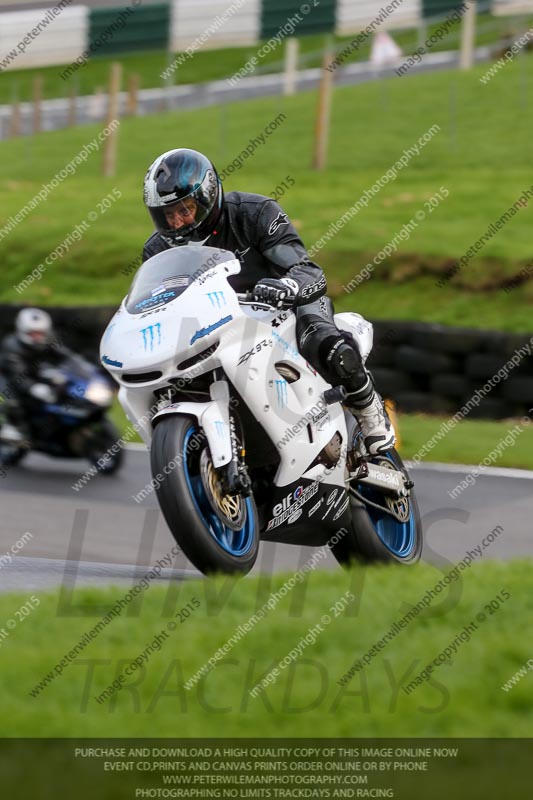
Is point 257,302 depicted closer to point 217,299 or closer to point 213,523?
point 217,299

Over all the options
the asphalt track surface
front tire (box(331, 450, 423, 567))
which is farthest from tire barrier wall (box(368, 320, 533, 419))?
front tire (box(331, 450, 423, 567))

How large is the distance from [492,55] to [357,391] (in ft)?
69.3

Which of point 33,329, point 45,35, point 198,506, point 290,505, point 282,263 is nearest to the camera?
point 198,506

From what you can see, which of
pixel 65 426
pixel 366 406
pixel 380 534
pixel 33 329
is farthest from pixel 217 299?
pixel 33 329

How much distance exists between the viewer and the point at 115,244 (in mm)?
16734

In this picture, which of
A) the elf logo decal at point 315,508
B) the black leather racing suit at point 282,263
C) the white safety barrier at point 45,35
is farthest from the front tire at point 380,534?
the white safety barrier at point 45,35

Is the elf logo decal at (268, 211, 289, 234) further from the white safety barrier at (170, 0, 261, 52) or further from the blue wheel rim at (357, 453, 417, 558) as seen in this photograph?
the white safety barrier at (170, 0, 261, 52)

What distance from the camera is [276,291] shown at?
507cm

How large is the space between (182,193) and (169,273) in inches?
12.3

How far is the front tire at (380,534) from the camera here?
18.8ft

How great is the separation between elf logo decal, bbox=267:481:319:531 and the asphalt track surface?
65 centimetres

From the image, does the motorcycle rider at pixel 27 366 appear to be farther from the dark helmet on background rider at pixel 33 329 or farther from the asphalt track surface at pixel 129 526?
the asphalt track surface at pixel 129 526

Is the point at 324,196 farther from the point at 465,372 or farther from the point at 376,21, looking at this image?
the point at 376,21
